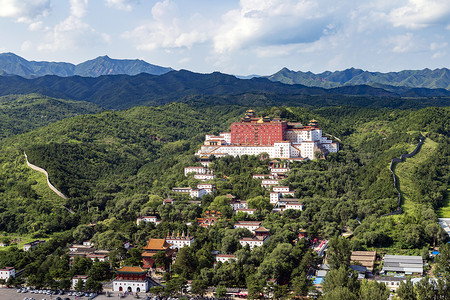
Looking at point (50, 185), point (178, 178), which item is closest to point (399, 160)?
point (178, 178)

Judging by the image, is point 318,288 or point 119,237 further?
point 119,237

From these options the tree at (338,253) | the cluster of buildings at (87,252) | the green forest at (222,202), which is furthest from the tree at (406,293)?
the cluster of buildings at (87,252)

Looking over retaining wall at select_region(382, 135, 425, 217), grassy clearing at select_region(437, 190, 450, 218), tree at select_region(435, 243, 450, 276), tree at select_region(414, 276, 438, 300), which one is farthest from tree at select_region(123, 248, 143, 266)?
grassy clearing at select_region(437, 190, 450, 218)

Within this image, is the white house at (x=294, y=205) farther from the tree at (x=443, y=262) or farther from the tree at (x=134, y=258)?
the tree at (x=443, y=262)

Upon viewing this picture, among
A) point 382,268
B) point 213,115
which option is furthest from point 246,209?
point 213,115

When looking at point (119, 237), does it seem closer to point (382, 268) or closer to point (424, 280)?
point (382, 268)

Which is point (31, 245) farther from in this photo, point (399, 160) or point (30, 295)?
point (399, 160)

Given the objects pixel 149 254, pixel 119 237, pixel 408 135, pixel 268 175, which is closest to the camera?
pixel 149 254

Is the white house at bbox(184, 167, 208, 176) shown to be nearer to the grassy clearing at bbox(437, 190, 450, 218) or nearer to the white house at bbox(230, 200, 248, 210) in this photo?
the white house at bbox(230, 200, 248, 210)
